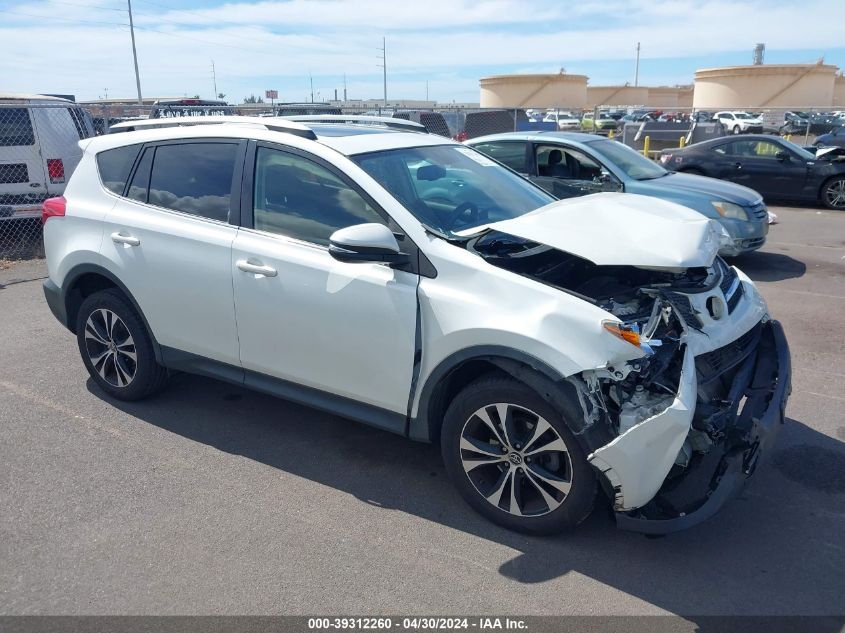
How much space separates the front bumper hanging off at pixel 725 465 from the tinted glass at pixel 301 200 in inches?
75.0

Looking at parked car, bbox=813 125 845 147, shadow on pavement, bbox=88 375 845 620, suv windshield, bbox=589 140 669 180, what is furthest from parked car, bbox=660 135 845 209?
parked car, bbox=813 125 845 147

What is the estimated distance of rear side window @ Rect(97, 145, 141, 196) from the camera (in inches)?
182

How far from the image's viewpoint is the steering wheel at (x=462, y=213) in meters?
3.76

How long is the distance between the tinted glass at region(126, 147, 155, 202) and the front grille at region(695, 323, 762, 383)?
347cm

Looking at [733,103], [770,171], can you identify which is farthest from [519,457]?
[733,103]

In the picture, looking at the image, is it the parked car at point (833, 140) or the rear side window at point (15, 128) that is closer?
the rear side window at point (15, 128)

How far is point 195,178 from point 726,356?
3.21 metres

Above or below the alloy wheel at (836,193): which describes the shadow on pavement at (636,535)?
below

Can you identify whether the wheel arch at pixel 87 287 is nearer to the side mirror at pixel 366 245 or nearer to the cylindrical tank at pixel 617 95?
the side mirror at pixel 366 245

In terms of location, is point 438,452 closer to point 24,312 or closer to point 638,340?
point 638,340

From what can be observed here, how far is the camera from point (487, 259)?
3406 mm

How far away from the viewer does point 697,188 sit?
8.70 meters

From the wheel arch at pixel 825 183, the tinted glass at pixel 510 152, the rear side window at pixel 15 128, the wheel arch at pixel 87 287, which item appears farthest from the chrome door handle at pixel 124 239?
the wheel arch at pixel 825 183

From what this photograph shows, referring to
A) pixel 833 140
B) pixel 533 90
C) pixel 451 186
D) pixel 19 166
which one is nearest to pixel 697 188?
pixel 451 186
